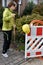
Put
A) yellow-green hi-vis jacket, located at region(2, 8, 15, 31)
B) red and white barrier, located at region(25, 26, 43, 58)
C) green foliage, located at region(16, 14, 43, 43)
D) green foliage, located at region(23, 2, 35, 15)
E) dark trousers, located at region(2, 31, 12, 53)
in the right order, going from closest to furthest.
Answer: red and white barrier, located at region(25, 26, 43, 58) < yellow-green hi-vis jacket, located at region(2, 8, 15, 31) < dark trousers, located at region(2, 31, 12, 53) < green foliage, located at region(16, 14, 43, 43) < green foliage, located at region(23, 2, 35, 15)

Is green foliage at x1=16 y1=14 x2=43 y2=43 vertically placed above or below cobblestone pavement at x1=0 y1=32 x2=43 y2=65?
above

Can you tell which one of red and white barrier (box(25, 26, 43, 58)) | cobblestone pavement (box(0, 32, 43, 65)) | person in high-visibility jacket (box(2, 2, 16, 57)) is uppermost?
person in high-visibility jacket (box(2, 2, 16, 57))

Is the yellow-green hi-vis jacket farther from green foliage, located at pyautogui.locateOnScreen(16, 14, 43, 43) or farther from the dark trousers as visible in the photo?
green foliage, located at pyautogui.locateOnScreen(16, 14, 43, 43)

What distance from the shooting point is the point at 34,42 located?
7820 mm

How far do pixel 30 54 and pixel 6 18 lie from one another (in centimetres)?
132

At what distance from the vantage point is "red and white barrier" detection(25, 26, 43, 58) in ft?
25.0

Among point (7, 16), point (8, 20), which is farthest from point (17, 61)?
point (7, 16)

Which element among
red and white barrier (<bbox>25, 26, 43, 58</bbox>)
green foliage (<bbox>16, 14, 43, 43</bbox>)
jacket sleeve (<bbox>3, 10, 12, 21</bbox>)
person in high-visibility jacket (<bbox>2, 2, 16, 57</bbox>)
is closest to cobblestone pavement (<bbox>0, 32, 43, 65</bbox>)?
red and white barrier (<bbox>25, 26, 43, 58</bbox>)

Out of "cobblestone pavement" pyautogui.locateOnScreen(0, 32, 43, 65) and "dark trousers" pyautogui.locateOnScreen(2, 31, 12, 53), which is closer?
"cobblestone pavement" pyautogui.locateOnScreen(0, 32, 43, 65)

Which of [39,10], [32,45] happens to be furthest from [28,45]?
[39,10]

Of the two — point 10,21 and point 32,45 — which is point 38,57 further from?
point 10,21

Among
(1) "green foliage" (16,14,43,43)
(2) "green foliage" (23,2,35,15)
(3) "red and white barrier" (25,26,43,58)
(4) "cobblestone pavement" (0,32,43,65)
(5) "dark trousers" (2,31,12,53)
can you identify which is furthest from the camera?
(2) "green foliage" (23,2,35,15)

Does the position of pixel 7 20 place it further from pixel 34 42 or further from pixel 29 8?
pixel 29 8

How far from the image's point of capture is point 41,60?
775 cm
